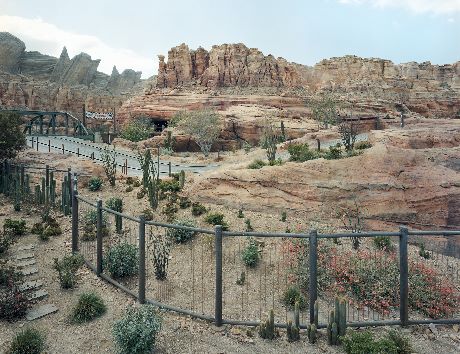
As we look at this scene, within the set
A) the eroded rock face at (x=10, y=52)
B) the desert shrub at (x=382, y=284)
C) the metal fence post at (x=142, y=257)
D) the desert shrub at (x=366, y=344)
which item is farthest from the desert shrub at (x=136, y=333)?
the eroded rock face at (x=10, y=52)

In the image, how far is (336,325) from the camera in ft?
27.2

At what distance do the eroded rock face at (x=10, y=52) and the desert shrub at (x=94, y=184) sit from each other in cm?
10472

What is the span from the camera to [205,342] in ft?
28.0

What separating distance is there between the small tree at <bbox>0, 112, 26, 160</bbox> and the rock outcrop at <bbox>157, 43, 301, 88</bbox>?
5596 cm

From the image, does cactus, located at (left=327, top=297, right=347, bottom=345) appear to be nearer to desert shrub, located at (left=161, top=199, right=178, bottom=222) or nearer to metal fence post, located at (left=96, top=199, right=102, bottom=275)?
metal fence post, located at (left=96, top=199, right=102, bottom=275)

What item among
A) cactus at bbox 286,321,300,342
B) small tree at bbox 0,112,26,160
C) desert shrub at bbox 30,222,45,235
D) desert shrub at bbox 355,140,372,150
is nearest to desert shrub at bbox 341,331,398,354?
cactus at bbox 286,321,300,342

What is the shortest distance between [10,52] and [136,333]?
407ft

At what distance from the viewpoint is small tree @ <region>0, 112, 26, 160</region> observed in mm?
20906

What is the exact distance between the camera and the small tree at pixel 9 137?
68.6 feet

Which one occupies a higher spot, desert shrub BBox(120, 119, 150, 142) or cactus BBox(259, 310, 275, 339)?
desert shrub BBox(120, 119, 150, 142)

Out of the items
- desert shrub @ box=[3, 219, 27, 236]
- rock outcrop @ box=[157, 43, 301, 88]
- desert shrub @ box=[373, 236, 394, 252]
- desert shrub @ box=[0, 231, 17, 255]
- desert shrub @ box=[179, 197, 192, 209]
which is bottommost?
desert shrub @ box=[373, 236, 394, 252]

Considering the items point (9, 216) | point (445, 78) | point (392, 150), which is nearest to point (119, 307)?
point (9, 216)

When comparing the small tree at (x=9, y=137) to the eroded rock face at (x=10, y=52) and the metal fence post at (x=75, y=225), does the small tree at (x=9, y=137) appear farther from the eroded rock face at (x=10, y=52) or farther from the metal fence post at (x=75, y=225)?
the eroded rock face at (x=10, y=52)

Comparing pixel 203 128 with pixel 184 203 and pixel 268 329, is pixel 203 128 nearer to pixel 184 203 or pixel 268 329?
pixel 184 203
